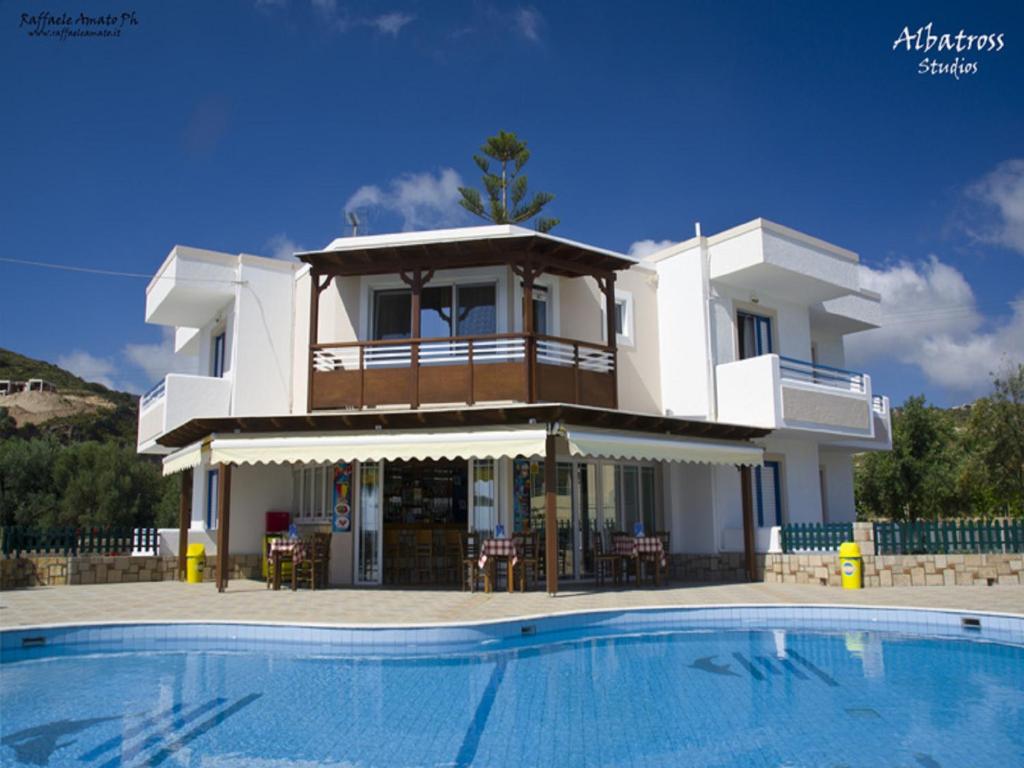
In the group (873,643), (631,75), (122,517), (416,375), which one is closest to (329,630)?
(416,375)

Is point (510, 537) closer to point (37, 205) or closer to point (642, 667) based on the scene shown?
point (642, 667)

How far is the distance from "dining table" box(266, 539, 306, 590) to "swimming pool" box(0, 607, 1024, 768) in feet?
15.8

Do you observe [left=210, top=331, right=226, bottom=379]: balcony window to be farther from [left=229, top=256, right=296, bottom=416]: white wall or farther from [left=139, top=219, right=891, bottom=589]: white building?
[left=229, top=256, right=296, bottom=416]: white wall

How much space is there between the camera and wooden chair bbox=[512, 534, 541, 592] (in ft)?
55.4

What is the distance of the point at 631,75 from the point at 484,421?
34.8 ft

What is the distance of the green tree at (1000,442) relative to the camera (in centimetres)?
3238

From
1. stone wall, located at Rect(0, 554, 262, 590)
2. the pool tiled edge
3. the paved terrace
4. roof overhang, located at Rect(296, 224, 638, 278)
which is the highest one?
roof overhang, located at Rect(296, 224, 638, 278)

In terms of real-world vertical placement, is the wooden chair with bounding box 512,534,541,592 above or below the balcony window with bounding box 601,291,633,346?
below

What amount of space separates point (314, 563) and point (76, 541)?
7.39 m

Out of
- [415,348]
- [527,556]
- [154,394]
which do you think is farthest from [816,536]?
[154,394]

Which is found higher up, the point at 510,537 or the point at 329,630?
the point at 510,537

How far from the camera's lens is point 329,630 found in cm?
1195

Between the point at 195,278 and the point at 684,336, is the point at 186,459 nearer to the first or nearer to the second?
the point at 195,278

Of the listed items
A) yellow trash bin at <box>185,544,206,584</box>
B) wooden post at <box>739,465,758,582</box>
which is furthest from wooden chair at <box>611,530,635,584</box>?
yellow trash bin at <box>185,544,206,584</box>
